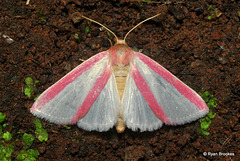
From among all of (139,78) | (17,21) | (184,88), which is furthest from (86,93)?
(17,21)

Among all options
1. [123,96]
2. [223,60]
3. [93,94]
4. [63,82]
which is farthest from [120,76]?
[223,60]

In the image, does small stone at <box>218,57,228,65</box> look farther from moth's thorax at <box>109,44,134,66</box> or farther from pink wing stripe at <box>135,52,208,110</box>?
moth's thorax at <box>109,44,134,66</box>

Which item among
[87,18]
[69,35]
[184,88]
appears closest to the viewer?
[184,88]

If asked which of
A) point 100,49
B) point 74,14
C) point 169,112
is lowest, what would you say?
point 169,112

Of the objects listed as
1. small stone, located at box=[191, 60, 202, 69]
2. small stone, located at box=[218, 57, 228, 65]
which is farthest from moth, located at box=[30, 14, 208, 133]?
small stone, located at box=[218, 57, 228, 65]

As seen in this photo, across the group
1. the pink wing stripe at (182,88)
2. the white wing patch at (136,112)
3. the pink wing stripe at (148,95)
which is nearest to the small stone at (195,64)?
the pink wing stripe at (182,88)

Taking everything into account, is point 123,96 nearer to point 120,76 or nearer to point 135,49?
point 120,76

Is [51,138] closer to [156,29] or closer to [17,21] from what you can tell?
[17,21]

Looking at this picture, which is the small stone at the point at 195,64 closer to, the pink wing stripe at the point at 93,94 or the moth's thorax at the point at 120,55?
the moth's thorax at the point at 120,55
